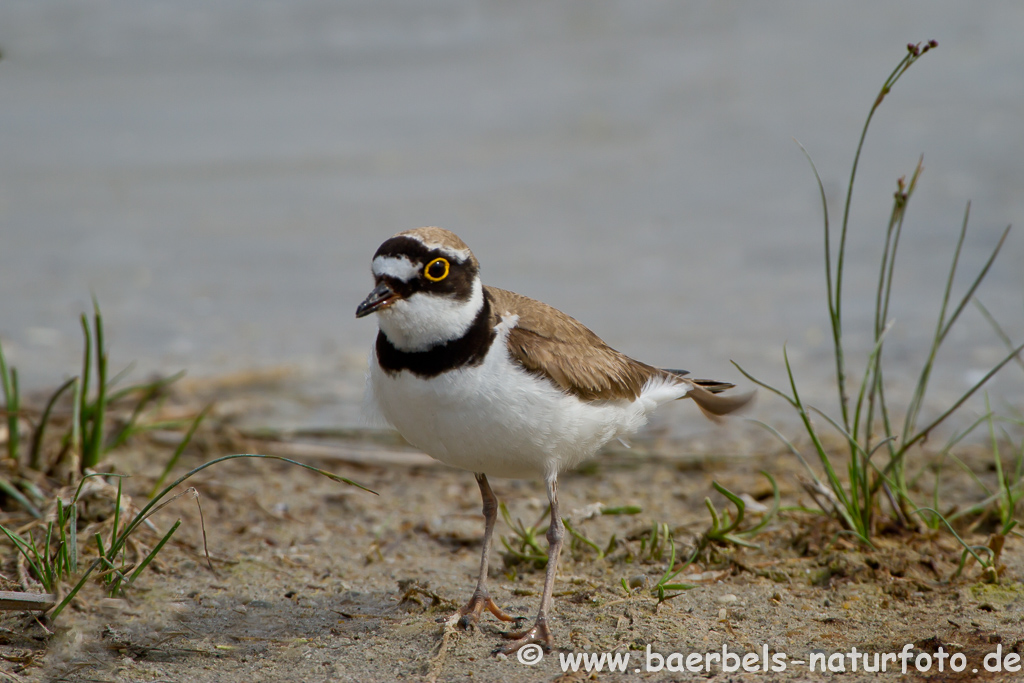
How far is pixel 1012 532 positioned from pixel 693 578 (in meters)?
1.31

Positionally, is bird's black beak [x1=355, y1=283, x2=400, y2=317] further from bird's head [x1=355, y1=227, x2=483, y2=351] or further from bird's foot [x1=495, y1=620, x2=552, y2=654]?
bird's foot [x1=495, y1=620, x2=552, y2=654]

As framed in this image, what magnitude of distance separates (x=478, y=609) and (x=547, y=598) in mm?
248

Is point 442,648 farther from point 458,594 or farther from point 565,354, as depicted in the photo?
point 565,354

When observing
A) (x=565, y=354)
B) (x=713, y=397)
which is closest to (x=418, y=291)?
(x=565, y=354)

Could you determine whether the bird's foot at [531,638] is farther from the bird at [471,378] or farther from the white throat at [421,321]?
the white throat at [421,321]

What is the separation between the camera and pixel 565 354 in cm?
363

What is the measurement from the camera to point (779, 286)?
8508 millimetres

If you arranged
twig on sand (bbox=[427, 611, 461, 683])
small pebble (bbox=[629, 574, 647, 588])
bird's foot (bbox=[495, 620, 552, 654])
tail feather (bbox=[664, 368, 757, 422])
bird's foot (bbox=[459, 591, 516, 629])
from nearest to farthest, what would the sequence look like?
1. twig on sand (bbox=[427, 611, 461, 683])
2. bird's foot (bbox=[495, 620, 552, 654])
3. bird's foot (bbox=[459, 591, 516, 629])
4. small pebble (bbox=[629, 574, 647, 588])
5. tail feather (bbox=[664, 368, 757, 422])

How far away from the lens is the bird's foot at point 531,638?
10.8 feet

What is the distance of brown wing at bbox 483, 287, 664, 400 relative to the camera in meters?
3.49

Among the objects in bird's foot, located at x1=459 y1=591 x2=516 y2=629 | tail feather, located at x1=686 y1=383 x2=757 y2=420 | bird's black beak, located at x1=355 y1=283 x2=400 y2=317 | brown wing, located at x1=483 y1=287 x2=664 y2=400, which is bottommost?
bird's foot, located at x1=459 y1=591 x2=516 y2=629

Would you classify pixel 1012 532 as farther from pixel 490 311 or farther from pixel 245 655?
pixel 245 655

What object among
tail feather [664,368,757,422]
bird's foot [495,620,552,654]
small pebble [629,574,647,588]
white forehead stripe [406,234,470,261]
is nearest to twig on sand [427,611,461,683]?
bird's foot [495,620,552,654]

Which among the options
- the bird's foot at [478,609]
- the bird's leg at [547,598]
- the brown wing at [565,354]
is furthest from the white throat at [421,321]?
the bird's foot at [478,609]
